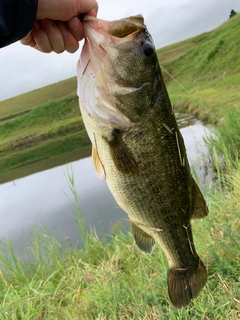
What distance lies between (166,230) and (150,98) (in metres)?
0.85

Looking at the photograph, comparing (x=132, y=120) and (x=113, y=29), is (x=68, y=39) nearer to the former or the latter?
(x=113, y=29)

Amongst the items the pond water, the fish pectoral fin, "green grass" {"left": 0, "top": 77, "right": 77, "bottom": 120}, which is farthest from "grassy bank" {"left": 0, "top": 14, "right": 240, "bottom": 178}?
the fish pectoral fin

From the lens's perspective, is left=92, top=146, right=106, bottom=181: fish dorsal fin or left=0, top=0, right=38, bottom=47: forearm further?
left=92, top=146, right=106, bottom=181: fish dorsal fin

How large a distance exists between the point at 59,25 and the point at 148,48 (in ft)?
1.75

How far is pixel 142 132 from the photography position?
2.04m

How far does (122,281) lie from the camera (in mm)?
3762

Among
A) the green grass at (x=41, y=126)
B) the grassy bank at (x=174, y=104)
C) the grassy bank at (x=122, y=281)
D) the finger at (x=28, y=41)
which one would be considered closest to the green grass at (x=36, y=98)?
the grassy bank at (x=174, y=104)

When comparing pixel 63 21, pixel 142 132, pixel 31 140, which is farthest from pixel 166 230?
pixel 31 140

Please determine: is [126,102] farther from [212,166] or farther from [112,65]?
[212,166]

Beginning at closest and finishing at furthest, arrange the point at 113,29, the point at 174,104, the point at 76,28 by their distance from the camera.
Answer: the point at 113,29 → the point at 76,28 → the point at 174,104

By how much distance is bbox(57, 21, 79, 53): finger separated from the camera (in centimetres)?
204

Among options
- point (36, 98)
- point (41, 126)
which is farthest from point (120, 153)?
point (36, 98)

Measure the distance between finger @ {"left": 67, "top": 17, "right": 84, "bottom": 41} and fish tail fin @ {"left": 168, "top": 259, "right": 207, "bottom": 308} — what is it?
1.61 meters

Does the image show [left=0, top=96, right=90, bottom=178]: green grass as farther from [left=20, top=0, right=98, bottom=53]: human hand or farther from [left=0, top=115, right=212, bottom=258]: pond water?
[left=20, top=0, right=98, bottom=53]: human hand
